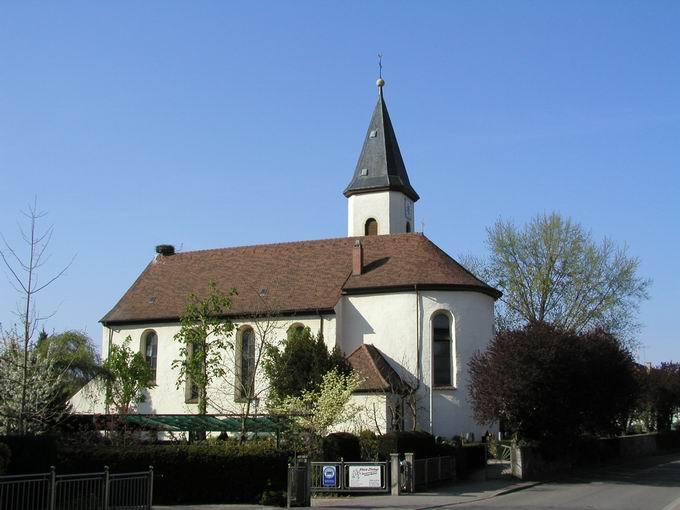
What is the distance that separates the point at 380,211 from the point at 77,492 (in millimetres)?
37330

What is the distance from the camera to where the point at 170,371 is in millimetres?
42000

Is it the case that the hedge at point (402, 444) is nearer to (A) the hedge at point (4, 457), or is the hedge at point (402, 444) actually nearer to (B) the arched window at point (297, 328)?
(B) the arched window at point (297, 328)

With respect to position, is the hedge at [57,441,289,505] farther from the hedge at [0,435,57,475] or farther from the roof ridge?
the roof ridge

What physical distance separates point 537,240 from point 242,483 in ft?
101

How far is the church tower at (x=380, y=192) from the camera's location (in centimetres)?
5241

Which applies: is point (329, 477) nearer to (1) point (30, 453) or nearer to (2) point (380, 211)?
(1) point (30, 453)

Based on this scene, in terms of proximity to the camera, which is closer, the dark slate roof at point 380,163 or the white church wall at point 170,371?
the white church wall at point 170,371

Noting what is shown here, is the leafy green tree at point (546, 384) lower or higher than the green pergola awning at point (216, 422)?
higher

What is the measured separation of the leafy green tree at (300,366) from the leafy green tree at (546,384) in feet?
19.6

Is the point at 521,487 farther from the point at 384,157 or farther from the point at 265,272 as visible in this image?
the point at 384,157

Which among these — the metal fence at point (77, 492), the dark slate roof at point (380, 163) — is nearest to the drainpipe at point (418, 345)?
the dark slate roof at point (380, 163)

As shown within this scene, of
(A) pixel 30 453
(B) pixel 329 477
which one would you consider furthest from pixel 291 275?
(A) pixel 30 453

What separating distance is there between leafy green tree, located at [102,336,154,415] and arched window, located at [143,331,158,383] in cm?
101

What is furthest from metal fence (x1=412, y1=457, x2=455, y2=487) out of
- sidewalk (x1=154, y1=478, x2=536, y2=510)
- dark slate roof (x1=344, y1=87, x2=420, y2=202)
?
dark slate roof (x1=344, y1=87, x2=420, y2=202)
